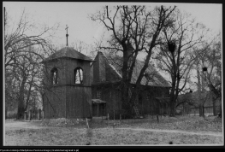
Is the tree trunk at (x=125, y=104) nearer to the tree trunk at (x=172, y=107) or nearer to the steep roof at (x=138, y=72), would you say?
the steep roof at (x=138, y=72)

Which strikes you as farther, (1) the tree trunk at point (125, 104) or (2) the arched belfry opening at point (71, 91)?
(1) the tree trunk at point (125, 104)

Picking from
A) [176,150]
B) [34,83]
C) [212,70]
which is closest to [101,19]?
[212,70]

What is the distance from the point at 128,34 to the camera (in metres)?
27.4

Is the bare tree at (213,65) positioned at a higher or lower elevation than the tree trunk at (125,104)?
higher

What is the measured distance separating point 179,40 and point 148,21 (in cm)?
353

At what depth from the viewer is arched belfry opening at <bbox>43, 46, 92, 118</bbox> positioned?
81.8 feet

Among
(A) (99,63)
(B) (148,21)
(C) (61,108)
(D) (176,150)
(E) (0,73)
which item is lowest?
(D) (176,150)

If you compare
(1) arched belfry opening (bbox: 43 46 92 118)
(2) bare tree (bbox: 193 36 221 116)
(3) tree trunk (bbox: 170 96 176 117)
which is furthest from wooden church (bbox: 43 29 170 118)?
(2) bare tree (bbox: 193 36 221 116)

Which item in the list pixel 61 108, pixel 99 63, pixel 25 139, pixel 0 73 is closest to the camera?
pixel 0 73

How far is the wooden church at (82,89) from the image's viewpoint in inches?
832

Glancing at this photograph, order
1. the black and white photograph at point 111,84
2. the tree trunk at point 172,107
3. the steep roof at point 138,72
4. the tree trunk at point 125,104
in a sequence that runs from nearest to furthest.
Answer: the black and white photograph at point 111,84, the tree trunk at point 125,104, the steep roof at point 138,72, the tree trunk at point 172,107

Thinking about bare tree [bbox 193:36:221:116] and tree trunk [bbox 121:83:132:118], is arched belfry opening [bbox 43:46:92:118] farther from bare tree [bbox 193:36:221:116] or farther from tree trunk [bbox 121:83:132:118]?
bare tree [bbox 193:36:221:116]

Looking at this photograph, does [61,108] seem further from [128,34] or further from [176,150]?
[176,150]

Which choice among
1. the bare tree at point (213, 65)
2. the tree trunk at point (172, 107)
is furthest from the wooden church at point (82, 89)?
the bare tree at point (213, 65)
